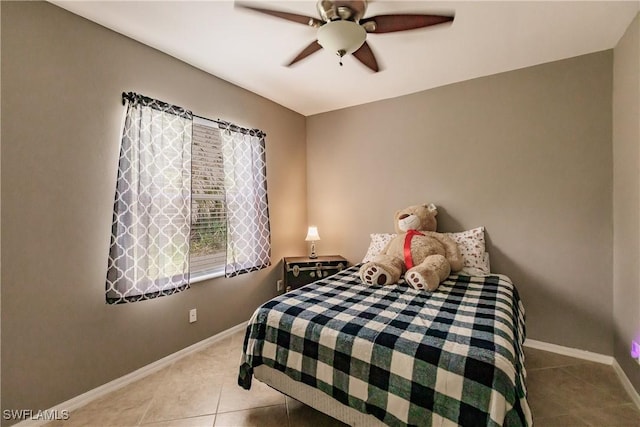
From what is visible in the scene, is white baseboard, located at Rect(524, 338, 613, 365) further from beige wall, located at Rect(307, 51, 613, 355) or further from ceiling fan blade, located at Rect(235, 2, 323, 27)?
ceiling fan blade, located at Rect(235, 2, 323, 27)

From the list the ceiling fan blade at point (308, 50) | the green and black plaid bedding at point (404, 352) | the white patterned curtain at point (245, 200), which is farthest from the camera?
the white patterned curtain at point (245, 200)

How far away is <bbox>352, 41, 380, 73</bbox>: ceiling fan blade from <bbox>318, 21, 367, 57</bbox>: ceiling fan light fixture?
0.92ft

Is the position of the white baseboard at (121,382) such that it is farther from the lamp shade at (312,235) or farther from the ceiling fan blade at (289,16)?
the ceiling fan blade at (289,16)

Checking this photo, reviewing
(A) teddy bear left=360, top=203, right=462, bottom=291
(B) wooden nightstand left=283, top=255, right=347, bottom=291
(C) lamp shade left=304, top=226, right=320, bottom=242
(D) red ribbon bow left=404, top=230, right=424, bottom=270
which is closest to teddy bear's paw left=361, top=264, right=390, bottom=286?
(A) teddy bear left=360, top=203, right=462, bottom=291

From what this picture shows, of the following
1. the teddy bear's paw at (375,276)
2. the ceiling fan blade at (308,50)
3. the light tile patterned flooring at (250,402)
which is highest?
the ceiling fan blade at (308,50)

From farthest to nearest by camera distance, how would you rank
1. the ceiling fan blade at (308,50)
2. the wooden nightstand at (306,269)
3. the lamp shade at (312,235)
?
the lamp shade at (312,235)
the wooden nightstand at (306,269)
the ceiling fan blade at (308,50)

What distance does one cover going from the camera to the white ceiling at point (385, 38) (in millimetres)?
1742

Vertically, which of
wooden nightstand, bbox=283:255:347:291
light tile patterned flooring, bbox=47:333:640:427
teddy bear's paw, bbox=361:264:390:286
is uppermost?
teddy bear's paw, bbox=361:264:390:286

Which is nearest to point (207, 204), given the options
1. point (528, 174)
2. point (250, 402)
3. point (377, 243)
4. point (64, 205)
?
point (64, 205)

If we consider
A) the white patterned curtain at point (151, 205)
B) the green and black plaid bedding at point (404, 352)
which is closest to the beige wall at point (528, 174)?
the green and black plaid bedding at point (404, 352)

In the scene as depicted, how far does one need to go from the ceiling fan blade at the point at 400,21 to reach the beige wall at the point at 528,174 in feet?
4.53

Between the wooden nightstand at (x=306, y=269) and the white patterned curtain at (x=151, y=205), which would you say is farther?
the wooden nightstand at (x=306, y=269)

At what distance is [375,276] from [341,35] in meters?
1.66

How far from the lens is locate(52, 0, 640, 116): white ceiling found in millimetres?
1742
